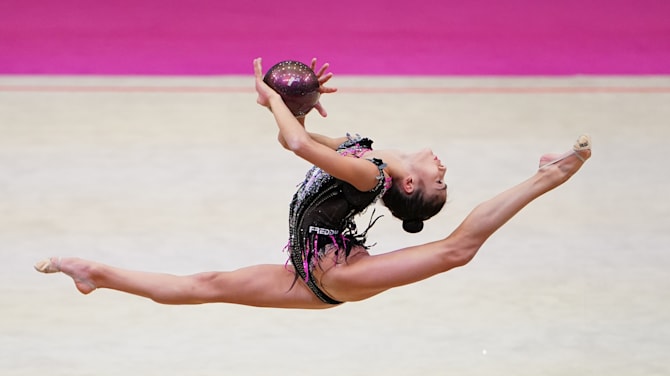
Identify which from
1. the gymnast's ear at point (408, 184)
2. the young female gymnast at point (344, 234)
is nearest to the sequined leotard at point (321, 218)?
the young female gymnast at point (344, 234)

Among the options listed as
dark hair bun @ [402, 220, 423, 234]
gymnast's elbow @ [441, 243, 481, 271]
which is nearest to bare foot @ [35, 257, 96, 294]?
dark hair bun @ [402, 220, 423, 234]

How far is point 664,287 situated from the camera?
16.6 feet

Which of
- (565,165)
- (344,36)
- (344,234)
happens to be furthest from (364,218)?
(344,36)

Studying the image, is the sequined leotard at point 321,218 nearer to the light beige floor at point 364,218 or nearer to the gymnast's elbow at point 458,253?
the gymnast's elbow at point 458,253

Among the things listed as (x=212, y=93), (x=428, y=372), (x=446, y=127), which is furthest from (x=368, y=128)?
(x=428, y=372)

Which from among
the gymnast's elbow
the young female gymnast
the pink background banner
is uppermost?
the pink background banner

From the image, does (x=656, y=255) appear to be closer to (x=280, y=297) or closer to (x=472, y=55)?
(x=280, y=297)

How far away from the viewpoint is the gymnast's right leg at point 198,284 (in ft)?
12.2

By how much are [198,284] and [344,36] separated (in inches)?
231

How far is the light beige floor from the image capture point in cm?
439

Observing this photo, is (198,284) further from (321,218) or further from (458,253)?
(458,253)

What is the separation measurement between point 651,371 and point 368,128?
345cm

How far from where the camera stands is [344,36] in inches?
367

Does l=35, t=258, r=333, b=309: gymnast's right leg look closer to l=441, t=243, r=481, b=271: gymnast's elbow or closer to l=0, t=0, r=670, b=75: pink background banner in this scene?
l=441, t=243, r=481, b=271: gymnast's elbow
